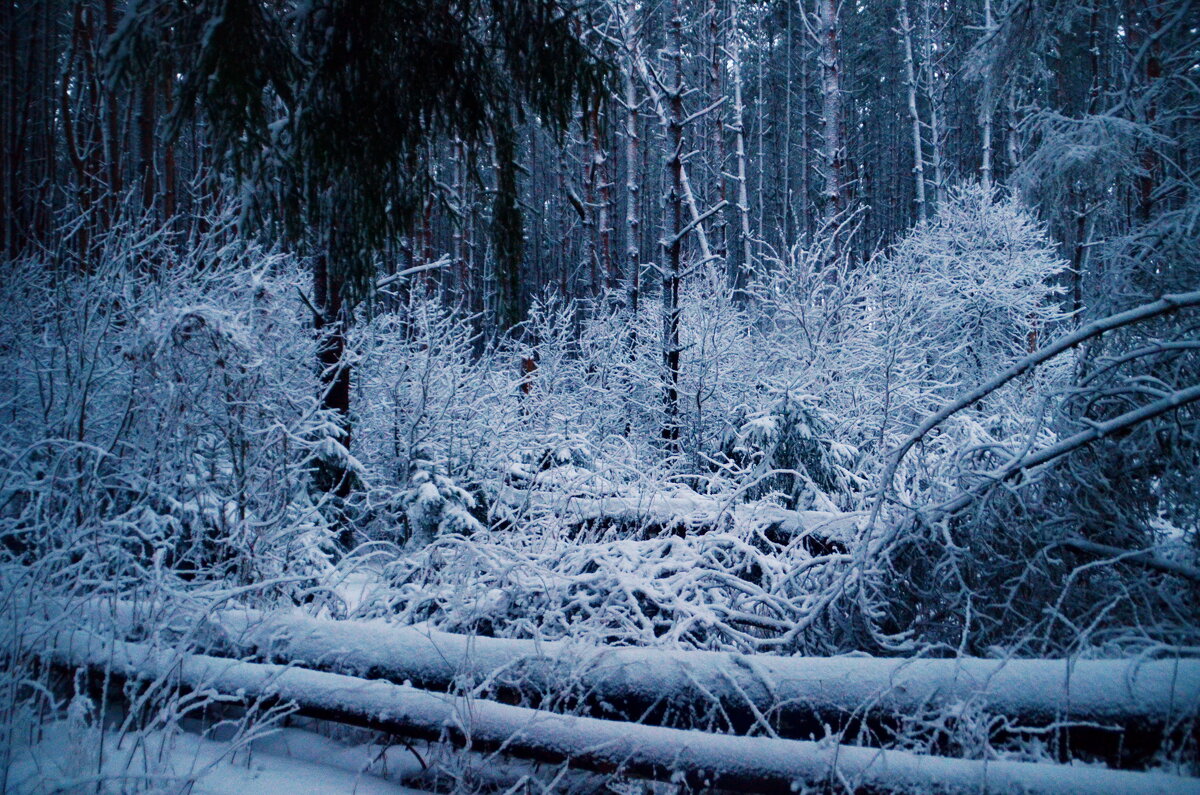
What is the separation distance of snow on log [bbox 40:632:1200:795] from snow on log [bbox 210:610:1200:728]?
0.60 feet

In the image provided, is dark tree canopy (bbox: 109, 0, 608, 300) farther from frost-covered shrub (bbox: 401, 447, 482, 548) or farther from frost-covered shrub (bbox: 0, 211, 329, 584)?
frost-covered shrub (bbox: 401, 447, 482, 548)

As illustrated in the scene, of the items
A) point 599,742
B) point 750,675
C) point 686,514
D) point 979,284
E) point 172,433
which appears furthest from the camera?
point 979,284

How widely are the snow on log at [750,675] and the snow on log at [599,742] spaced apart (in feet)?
0.60

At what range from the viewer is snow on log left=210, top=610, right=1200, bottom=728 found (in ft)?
8.36

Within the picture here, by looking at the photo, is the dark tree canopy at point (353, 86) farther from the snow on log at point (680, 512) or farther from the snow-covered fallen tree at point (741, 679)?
the snow on log at point (680, 512)

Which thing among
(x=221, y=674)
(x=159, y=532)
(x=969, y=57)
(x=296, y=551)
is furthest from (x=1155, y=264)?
(x=159, y=532)

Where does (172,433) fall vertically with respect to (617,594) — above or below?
above

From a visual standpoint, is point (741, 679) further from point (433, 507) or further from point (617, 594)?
point (433, 507)

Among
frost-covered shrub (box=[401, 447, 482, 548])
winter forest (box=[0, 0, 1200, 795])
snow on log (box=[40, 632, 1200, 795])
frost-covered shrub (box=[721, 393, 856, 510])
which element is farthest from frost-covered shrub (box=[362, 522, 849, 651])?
frost-covered shrub (box=[721, 393, 856, 510])

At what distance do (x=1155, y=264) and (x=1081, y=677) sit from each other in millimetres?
2500

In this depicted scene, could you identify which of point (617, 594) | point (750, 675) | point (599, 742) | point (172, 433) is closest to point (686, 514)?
point (617, 594)

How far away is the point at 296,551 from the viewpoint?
5.04m

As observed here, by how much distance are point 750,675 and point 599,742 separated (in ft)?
2.39

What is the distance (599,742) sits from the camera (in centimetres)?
262
